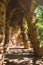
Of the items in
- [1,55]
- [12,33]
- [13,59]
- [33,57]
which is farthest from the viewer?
[12,33]

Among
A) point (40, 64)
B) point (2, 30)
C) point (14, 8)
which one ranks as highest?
point (14, 8)

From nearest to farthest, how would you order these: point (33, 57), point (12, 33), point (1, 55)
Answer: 1. point (1, 55)
2. point (33, 57)
3. point (12, 33)

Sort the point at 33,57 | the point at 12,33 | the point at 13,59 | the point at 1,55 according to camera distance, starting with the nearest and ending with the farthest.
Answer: the point at 1,55 → the point at 13,59 → the point at 33,57 → the point at 12,33

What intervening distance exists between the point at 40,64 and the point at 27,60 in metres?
0.23

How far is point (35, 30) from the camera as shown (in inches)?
129

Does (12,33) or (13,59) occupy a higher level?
(12,33)

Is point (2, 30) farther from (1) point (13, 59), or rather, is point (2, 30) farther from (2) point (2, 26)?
(1) point (13, 59)

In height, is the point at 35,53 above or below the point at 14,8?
below

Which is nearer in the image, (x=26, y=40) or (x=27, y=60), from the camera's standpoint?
(x=27, y=60)

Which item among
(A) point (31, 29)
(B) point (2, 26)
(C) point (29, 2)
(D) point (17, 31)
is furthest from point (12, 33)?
(B) point (2, 26)

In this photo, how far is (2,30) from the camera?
2.28 meters

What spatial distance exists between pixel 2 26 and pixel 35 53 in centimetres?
115

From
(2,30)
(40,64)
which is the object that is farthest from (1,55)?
(40,64)

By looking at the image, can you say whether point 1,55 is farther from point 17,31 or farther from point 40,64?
point 17,31
